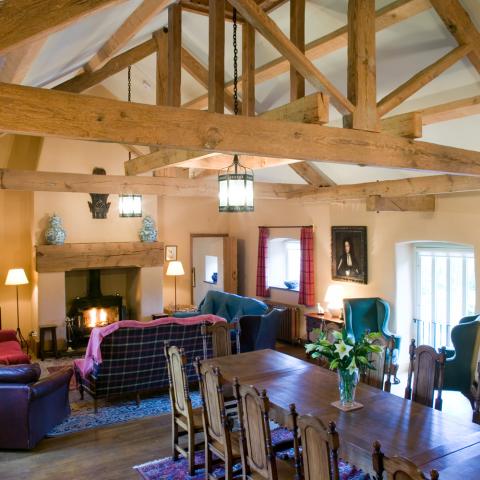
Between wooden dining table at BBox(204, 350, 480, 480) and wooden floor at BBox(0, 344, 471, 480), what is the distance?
1075 mm

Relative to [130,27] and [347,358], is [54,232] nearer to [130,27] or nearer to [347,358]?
[130,27]

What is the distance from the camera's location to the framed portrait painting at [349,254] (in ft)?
23.9

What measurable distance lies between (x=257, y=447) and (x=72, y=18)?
7.97 ft

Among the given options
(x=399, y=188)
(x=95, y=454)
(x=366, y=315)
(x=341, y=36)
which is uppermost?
(x=341, y=36)

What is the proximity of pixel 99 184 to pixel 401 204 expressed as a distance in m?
3.76

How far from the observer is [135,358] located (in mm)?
5227

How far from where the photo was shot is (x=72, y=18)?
205 cm

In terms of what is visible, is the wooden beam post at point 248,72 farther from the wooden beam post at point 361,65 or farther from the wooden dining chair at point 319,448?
the wooden dining chair at point 319,448

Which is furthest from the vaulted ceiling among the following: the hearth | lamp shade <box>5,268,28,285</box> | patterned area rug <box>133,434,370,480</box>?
the hearth

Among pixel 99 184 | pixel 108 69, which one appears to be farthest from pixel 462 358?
pixel 108 69

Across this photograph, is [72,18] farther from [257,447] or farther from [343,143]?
[257,447]

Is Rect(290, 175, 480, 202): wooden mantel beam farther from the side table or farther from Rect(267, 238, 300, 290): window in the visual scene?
the side table

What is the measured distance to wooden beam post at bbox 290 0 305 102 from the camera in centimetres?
380

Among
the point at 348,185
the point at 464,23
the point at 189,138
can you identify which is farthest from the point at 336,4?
the point at 348,185
